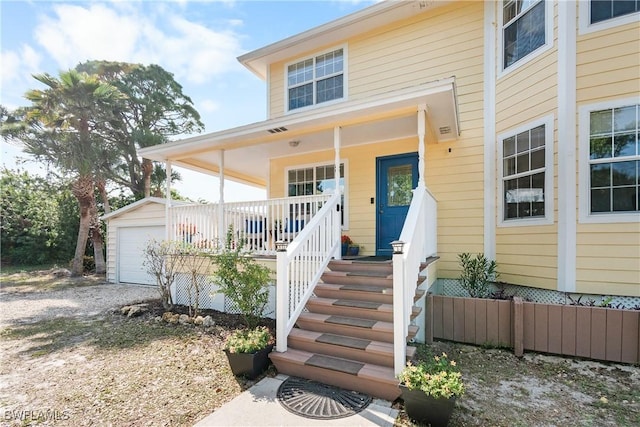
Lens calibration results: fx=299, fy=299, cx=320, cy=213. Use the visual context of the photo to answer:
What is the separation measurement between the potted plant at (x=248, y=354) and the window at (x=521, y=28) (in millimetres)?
6354

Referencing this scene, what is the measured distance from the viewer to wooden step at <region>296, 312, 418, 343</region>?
345 centimetres

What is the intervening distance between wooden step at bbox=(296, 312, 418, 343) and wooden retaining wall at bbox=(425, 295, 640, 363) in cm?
153

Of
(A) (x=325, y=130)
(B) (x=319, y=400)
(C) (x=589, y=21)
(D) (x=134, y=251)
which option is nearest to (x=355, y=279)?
(B) (x=319, y=400)

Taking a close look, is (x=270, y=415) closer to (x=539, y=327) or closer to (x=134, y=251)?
(x=539, y=327)

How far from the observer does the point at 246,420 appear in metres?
2.61

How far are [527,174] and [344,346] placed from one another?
14.3 ft

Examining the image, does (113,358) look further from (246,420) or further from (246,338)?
(246,420)

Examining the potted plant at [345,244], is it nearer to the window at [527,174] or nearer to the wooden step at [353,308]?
the wooden step at [353,308]

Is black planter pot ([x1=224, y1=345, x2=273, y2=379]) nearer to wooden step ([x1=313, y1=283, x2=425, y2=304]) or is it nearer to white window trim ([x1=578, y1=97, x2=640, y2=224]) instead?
wooden step ([x1=313, y1=283, x2=425, y2=304])

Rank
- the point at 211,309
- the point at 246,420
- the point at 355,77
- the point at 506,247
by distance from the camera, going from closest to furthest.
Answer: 1. the point at 246,420
2. the point at 506,247
3. the point at 211,309
4. the point at 355,77

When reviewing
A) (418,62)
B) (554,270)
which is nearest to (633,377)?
(554,270)

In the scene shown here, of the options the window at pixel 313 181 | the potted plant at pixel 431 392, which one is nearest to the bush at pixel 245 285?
the potted plant at pixel 431 392

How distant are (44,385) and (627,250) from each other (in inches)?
296

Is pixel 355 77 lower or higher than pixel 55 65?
lower
